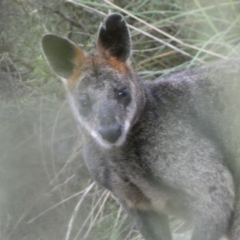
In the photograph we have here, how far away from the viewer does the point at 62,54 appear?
428 centimetres

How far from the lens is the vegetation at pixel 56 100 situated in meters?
5.81

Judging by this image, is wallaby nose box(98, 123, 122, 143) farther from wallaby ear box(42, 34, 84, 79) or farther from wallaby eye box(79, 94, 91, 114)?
wallaby ear box(42, 34, 84, 79)

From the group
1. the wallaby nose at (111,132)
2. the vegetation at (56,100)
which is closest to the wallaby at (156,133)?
the wallaby nose at (111,132)

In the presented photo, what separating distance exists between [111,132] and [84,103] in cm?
34

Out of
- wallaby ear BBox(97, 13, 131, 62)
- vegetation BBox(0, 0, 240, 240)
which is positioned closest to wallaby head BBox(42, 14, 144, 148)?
wallaby ear BBox(97, 13, 131, 62)

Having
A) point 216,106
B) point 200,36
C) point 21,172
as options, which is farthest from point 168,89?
point 21,172

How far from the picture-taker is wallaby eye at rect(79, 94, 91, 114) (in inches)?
164

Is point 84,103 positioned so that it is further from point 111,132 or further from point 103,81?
point 111,132

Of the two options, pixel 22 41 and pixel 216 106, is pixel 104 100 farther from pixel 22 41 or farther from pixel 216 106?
pixel 22 41

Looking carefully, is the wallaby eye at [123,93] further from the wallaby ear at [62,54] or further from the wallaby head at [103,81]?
the wallaby ear at [62,54]

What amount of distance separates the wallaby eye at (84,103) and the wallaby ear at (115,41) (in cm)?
33

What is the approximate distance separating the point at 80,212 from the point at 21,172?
2.24 ft

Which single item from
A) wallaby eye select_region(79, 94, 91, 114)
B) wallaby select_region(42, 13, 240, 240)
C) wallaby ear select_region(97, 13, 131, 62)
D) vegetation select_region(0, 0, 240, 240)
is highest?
wallaby ear select_region(97, 13, 131, 62)

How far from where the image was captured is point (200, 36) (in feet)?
20.4
